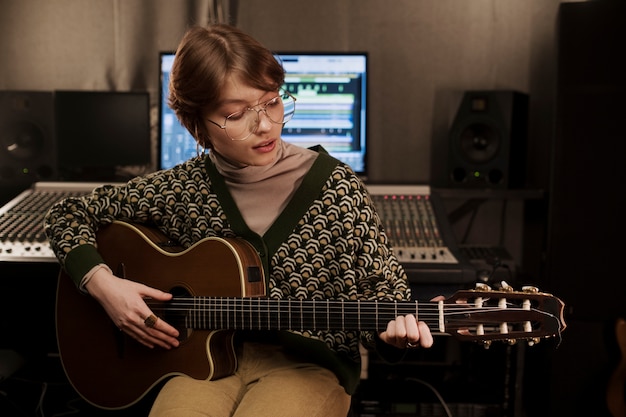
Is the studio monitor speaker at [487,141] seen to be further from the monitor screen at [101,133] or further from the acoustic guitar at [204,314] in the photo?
the monitor screen at [101,133]

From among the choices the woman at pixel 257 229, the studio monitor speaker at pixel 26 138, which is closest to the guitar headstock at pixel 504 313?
the woman at pixel 257 229

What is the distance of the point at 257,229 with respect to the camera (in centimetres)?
163

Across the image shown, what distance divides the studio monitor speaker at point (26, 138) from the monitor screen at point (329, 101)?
0.42 m

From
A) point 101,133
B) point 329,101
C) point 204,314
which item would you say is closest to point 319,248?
point 204,314

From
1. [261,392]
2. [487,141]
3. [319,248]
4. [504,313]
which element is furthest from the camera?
[487,141]

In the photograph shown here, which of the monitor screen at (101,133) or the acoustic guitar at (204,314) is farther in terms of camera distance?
the monitor screen at (101,133)

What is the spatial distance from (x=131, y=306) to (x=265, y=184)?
0.40 metres

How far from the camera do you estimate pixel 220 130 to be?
5.15 feet

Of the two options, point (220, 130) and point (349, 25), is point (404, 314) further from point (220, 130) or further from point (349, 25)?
point (349, 25)

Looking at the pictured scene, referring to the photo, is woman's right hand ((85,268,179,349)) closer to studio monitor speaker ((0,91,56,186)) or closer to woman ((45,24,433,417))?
woman ((45,24,433,417))

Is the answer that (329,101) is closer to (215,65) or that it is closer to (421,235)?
(421,235)

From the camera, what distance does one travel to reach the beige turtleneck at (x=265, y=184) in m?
1.65

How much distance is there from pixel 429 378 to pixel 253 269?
127 cm

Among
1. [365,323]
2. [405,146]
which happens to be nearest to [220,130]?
[365,323]
